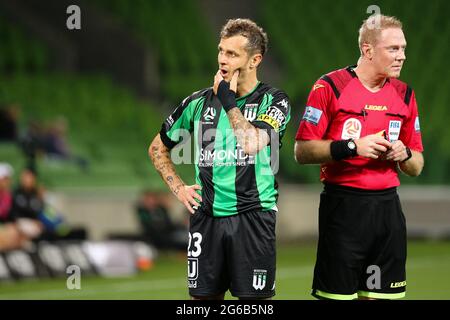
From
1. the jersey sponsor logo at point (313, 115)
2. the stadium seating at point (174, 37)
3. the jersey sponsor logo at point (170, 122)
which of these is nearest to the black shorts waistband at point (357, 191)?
the jersey sponsor logo at point (313, 115)

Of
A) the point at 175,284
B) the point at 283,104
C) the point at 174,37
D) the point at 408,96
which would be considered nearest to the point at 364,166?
the point at 408,96

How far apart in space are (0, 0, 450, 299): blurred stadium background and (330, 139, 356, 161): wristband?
323 inches

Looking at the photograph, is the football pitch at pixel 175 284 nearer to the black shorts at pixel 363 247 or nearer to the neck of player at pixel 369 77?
the black shorts at pixel 363 247

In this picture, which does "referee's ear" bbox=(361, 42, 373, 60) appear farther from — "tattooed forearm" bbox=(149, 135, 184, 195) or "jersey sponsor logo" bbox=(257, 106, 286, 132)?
"tattooed forearm" bbox=(149, 135, 184, 195)

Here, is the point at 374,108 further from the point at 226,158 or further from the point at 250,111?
the point at 226,158

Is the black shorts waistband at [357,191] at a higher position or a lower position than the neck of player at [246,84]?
lower

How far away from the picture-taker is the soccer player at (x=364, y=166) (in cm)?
557

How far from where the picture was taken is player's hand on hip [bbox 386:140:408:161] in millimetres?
5418

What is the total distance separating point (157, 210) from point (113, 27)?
7725 millimetres

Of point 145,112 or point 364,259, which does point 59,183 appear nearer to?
point 145,112

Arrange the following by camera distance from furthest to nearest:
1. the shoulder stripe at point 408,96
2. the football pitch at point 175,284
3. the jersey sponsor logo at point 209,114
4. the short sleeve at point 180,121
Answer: the football pitch at point 175,284, the shoulder stripe at point 408,96, the short sleeve at point 180,121, the jersey sponsor logo at point 209,114

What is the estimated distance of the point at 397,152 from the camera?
214 inches

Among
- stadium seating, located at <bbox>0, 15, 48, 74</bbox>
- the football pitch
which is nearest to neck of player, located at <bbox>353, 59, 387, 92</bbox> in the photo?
the football pitch

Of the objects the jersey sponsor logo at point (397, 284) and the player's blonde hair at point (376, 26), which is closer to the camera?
the player's blonde hair at point (376, 26)
